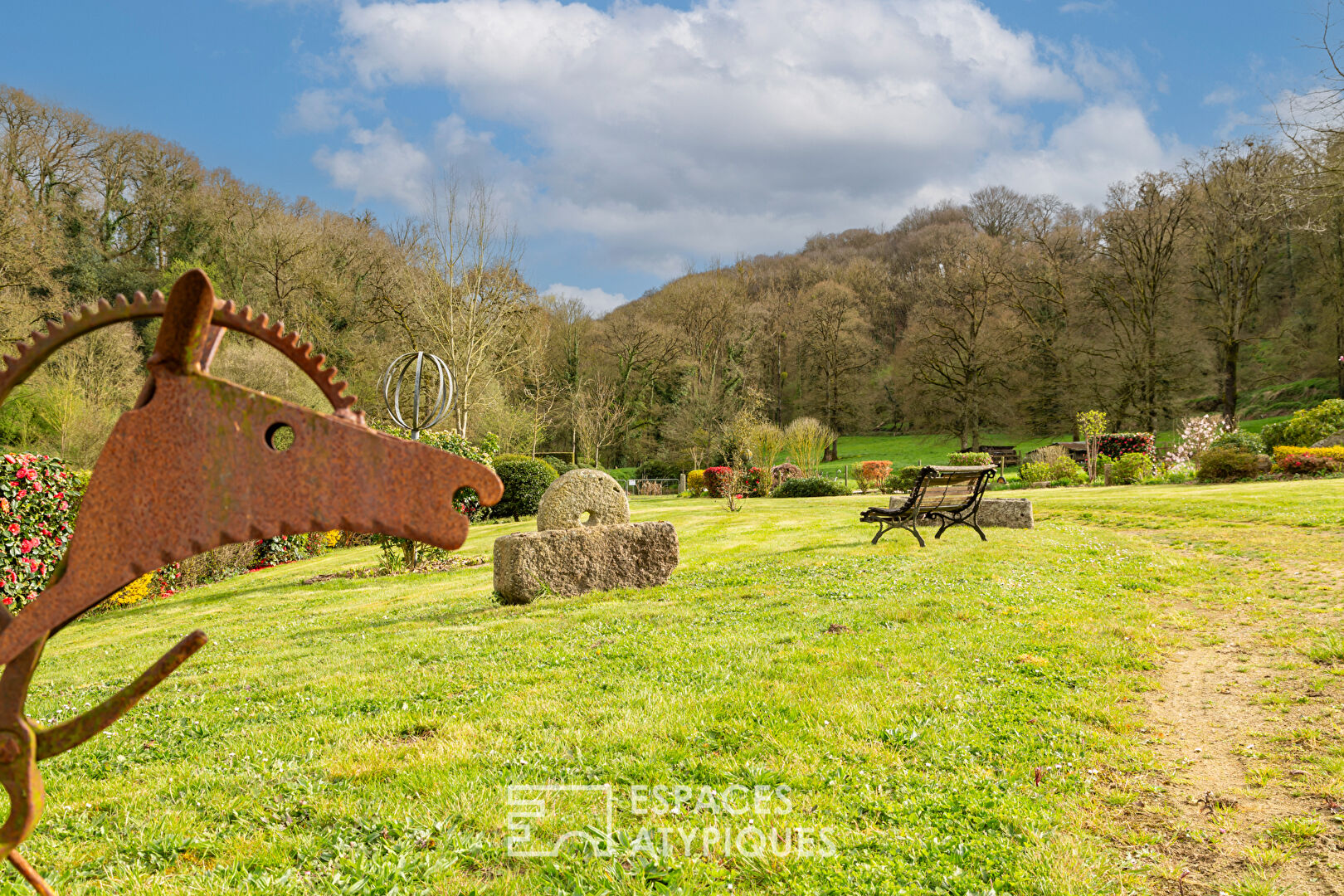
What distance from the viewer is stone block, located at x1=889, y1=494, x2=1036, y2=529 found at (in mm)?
13297

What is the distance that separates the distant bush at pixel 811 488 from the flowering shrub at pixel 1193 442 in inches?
389

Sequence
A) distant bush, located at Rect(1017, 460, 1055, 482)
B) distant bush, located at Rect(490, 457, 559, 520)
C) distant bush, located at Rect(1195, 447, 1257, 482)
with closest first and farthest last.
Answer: distant bush, located at Rect(1195, 447, 1257, 482) → distant bush, located at Rect(490, 457, 559, 520) → distant bush, located at Rect(1017, 460, 1055, 482)

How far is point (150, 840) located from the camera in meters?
3.08

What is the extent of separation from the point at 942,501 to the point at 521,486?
1328 cm

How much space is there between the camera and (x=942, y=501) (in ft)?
37.9

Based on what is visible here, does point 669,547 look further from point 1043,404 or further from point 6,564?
point 1043,404

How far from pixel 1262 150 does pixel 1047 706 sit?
36138mm

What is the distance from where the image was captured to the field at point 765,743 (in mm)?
2936

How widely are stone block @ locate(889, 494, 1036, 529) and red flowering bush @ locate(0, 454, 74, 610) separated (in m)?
13.7

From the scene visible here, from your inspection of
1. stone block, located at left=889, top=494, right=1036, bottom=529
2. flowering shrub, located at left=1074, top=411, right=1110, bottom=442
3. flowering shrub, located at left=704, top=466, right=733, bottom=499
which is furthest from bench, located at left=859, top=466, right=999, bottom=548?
flowering shrub, located at left=1074, top=411, right=1110, bottom=442

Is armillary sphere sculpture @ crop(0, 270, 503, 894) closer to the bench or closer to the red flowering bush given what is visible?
the bench

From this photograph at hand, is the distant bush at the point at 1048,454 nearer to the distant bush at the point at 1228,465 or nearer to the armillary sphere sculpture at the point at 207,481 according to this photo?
the distant bush at the point at 1228,465

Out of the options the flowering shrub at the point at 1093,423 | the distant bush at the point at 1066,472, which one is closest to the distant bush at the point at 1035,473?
the distant bush at the point at 1066,472

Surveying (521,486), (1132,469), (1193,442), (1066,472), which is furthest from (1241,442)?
(521,486)
